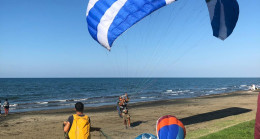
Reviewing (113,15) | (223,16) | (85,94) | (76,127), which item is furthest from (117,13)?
(85,94)

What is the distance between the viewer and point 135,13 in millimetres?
7102

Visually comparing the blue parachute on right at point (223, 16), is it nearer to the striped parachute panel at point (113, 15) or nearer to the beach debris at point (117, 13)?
the beach debris at point (117, 13)

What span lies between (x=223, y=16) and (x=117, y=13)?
459 cm

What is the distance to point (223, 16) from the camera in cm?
934

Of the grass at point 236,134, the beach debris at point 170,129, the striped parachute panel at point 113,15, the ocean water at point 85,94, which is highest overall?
the striped parachute panel at point 113,15

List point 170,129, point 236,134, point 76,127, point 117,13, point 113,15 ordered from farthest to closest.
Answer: point 236,134, point 113,15, point 117,13, point 76,127, point 170,129

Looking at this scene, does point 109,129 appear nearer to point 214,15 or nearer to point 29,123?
point 29,123

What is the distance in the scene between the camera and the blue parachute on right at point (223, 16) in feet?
29.2

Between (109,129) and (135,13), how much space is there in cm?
786

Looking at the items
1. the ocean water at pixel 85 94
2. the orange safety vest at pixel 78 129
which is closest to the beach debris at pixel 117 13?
the ocean water at pixel 85 94

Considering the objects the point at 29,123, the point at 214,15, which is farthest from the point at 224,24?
the point at 29,123

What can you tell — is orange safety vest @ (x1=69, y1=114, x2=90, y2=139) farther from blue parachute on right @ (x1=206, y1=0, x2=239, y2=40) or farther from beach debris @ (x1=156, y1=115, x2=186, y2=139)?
blue parachute on right @ (x1=206, y1=0, x2=239, y2=40)

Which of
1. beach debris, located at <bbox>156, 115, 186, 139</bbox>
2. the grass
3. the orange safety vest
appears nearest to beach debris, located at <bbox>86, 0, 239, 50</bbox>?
the orange safety vest

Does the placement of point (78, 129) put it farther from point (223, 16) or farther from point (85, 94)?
point (85, 94)
